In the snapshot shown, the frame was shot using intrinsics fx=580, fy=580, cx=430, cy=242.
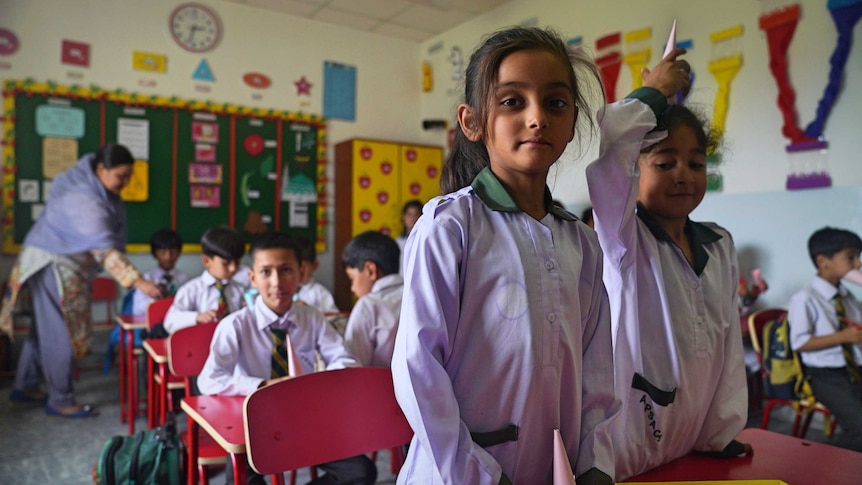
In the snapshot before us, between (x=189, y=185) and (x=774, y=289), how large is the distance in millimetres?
4463

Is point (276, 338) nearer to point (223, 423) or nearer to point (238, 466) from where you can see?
point (223, 423)

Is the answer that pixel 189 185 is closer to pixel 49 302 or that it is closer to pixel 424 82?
pixel 49 302

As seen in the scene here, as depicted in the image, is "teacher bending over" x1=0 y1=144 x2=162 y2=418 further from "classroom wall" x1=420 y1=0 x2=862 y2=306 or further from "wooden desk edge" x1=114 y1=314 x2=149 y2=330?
"classroom wall" x1=420 y1=0 x2=862 y2=306

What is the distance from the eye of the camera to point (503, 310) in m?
0.81

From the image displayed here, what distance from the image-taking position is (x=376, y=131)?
5926mm

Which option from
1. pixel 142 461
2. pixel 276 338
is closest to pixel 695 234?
pixel 276 338

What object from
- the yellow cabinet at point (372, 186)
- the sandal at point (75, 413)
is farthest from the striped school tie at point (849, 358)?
the sandal at point (75, 413)

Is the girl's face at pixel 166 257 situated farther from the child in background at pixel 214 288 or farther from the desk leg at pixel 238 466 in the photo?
the desk leg at pixel 238 466

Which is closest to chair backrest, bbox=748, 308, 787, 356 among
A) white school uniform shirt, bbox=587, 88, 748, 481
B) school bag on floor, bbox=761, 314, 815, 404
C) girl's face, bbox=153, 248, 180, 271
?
school bag on floor, bbox=761, 314, 815, 404

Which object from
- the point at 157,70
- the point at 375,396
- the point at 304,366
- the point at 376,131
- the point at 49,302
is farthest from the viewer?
the point at 376,131

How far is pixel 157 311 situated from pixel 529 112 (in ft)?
9.27

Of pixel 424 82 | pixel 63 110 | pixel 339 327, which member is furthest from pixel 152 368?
pixel 424 82

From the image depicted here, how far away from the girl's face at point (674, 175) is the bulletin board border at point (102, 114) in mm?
4594

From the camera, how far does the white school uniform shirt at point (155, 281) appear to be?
13.4ft
